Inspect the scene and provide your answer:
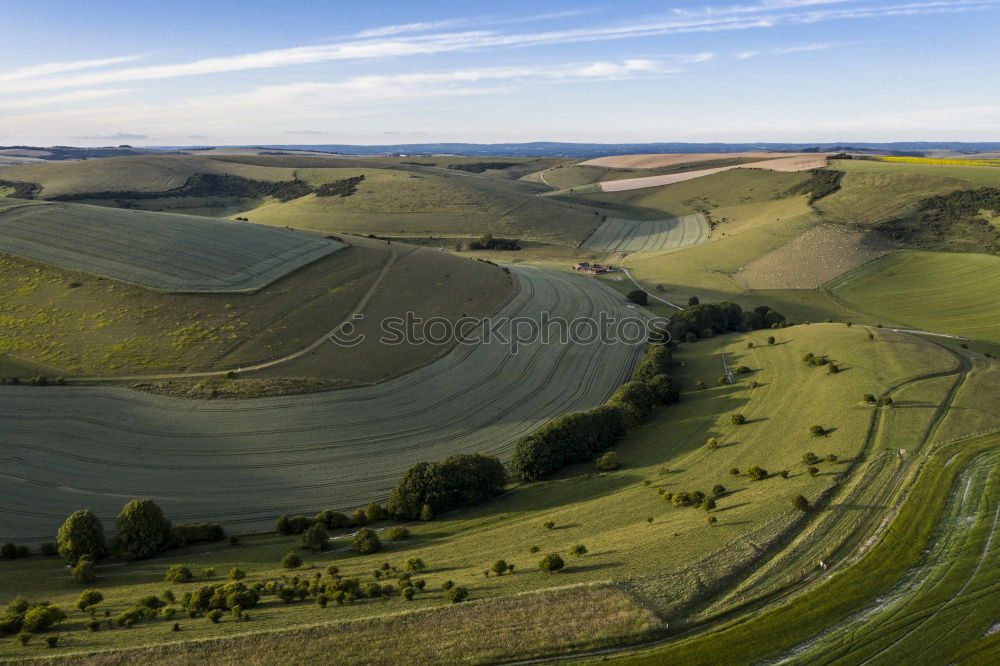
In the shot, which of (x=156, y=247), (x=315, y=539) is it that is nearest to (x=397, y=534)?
(x=315, y=539)

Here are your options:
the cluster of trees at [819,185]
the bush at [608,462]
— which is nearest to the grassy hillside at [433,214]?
the cluster of trees at [819,185]

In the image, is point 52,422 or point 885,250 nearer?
point 52,422

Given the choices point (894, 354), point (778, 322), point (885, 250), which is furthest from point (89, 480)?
point (885, 250)

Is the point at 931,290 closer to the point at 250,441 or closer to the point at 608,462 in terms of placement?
the point at 608,462

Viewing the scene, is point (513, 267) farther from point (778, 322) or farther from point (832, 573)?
point (832, 573)

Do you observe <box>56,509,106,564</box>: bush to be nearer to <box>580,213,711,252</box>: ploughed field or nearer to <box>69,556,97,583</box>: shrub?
<box>69,556,97,583</box>: shrub

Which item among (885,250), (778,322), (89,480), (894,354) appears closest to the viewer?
(89,480)

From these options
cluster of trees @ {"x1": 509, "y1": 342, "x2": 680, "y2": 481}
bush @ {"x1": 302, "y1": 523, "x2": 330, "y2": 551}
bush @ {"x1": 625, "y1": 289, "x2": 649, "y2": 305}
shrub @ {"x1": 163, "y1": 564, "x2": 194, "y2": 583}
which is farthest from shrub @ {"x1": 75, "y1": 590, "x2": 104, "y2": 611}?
bush @ {"x1": 625, "y1": 289, "x2": 649, "y2": 305}
